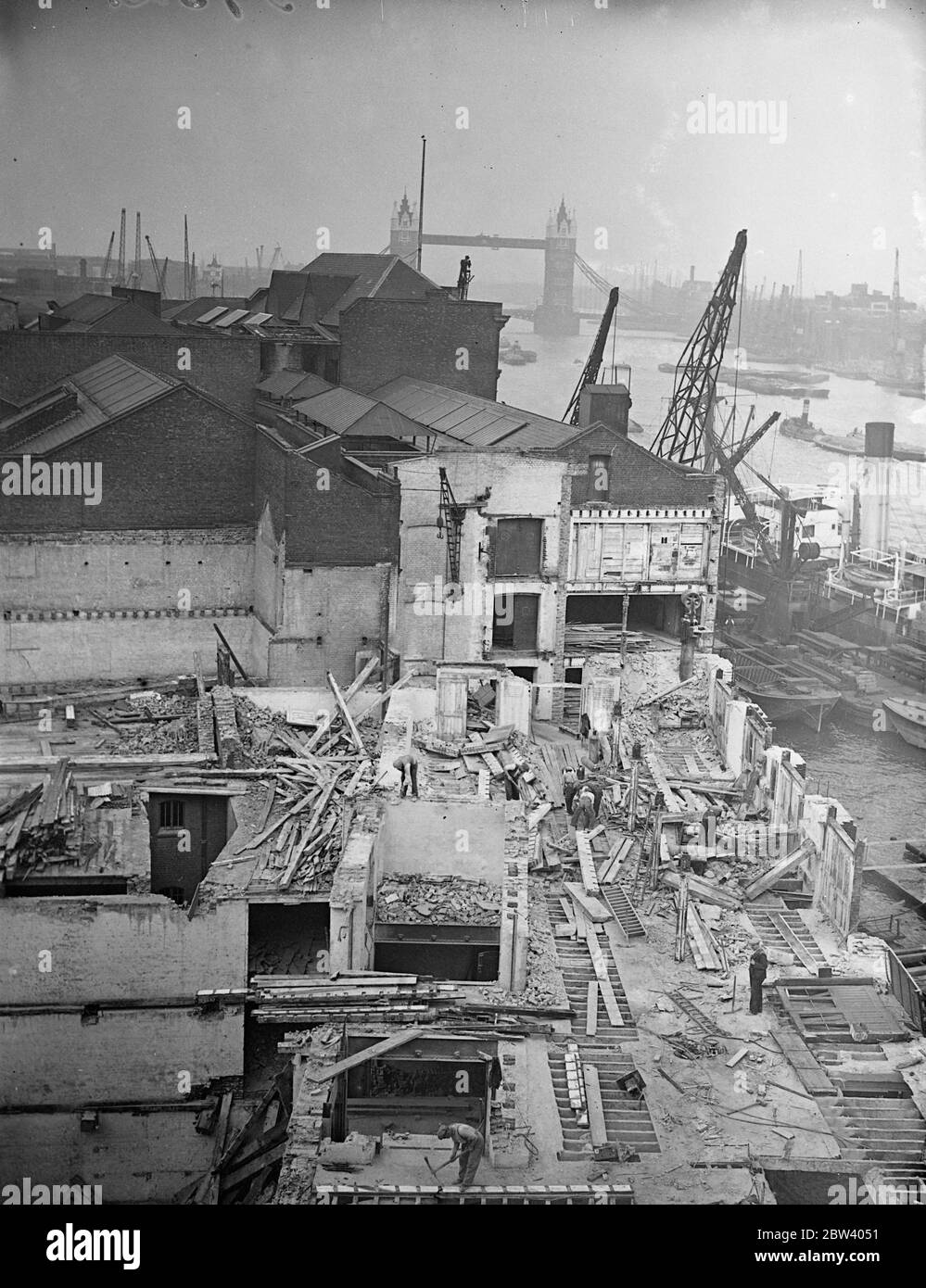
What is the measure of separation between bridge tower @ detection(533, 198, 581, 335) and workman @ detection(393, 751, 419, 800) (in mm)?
8709

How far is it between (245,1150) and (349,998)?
1.71 metres

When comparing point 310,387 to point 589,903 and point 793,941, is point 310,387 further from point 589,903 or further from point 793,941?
point 793,941

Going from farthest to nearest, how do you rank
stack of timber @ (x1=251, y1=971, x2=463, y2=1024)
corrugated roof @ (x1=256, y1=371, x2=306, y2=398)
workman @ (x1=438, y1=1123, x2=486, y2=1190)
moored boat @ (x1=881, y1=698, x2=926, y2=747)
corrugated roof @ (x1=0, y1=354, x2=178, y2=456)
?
1. moored boat @ (x1=881, y1=698, x2=926, y2=747)
2. corrugated roof @ (x1=256, y1=371, x2=306, y2=398)
3. corrugated roof @ (x1=0, y1=354, x2=178, y2=456)
4. stack of timber @ (x1=251, y1=971, x2=463, y2=1024)
5. workman @ (x1=438, y1=1123, x2=486, y2=1190)

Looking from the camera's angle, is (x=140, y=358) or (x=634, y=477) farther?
(x=140, y=358)

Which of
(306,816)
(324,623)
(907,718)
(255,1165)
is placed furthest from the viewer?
(907,718)

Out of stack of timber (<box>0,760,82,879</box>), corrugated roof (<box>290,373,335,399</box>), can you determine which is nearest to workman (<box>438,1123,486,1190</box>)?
stack of timber (<box>0,760,82,879</box>)

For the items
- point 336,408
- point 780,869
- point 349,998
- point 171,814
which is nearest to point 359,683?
A: point 171,814

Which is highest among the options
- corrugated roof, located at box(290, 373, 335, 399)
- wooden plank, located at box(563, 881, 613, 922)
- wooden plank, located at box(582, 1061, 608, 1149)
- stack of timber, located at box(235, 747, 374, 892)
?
corrugated roof, located at box(290, 373, 335, 399)

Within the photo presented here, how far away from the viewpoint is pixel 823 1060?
1330cm

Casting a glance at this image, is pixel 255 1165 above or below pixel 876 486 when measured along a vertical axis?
below

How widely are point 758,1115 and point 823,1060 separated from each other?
1.22 meters

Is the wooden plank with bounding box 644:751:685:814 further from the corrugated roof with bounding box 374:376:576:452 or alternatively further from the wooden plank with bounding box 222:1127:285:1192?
the wooden plank with bounding box 222:1127:285:1192

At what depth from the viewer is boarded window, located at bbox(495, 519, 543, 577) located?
24438 millimetres

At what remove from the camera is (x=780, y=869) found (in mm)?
17094
